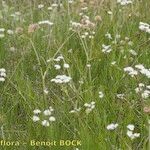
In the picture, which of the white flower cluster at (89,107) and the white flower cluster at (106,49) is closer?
the white flower cluster at (89,107)

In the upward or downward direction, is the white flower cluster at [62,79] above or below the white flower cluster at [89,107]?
above

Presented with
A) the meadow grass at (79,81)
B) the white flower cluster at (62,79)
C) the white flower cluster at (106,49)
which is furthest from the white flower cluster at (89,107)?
the white flower cluster at (106,49)

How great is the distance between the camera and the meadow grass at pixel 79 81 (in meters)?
Result: 2.35

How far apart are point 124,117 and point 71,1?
167 centimetres

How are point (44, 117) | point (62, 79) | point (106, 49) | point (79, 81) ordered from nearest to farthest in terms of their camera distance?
point (44, 117) < point (62, 79) < point (79, 81) < point (106, 49)

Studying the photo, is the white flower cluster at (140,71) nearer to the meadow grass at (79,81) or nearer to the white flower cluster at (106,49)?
the meadow grass at (79,81)

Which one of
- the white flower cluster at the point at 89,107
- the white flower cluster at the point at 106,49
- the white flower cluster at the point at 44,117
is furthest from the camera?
the white flower cluster at the point at 106,49

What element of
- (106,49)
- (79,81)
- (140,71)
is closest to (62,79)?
(79,81)

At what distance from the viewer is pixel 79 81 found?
2.71 m

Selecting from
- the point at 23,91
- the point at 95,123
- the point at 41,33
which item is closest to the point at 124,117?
the point at 95,123

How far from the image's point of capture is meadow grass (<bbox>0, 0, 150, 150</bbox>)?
2.35 meters

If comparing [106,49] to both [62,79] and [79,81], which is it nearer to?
[79,81]

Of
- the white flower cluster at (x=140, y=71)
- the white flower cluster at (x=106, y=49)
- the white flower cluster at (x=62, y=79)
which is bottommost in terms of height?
the white flower cluster at (x=106, y=49)

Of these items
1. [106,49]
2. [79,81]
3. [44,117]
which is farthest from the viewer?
[106,49]
